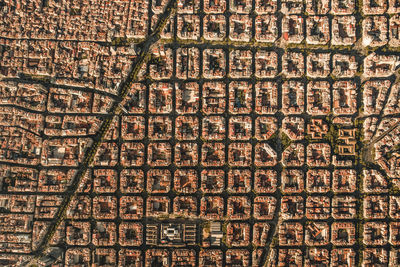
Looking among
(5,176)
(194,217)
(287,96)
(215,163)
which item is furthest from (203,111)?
(5,176)

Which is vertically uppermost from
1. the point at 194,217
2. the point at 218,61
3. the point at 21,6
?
the point at 21,6

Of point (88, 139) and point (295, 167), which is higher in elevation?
point (88, 139)

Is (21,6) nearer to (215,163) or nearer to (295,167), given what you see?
(215,163)

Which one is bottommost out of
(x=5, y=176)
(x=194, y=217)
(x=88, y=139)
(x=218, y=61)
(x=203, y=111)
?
(x=194, y=217)

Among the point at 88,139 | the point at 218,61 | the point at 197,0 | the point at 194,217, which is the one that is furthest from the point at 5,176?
the point at 197,0

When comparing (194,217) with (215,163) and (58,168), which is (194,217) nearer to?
(215,163)

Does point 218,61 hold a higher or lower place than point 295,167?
higher
